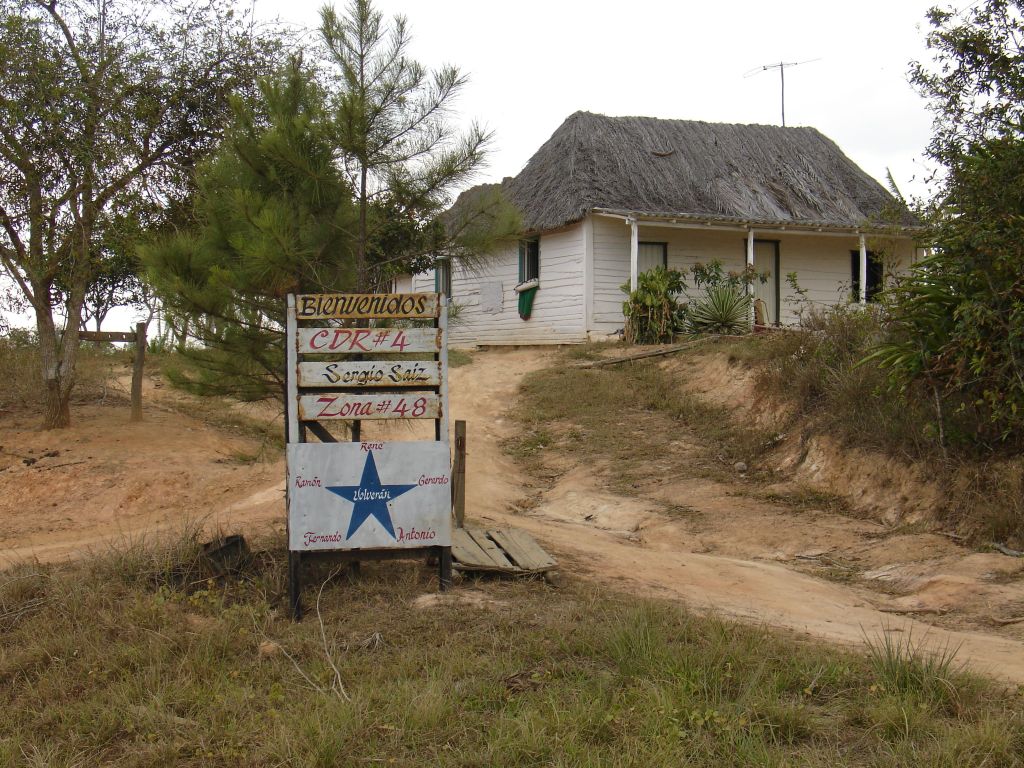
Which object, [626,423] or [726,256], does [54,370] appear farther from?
[726,256]

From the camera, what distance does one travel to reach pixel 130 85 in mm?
11258

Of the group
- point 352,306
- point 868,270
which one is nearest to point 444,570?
point 352,306

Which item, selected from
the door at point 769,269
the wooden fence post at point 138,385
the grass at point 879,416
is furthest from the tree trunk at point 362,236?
the door at point 769,269

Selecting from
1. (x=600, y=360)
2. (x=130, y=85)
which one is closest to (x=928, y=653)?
(x=130, y=85)

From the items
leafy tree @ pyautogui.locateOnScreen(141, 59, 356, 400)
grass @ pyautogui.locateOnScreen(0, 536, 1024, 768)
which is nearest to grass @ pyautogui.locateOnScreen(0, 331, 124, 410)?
leafy tree @ pyautogui.locateOnScreen(141, 59, 356, 400)

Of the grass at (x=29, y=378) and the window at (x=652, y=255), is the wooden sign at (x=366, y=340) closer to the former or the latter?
the grass at (x=29, y=378)

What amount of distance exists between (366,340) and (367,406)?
0.43 meters

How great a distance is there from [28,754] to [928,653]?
4.37 m

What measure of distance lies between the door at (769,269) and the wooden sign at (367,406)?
15.5m

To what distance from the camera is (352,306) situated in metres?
6.13

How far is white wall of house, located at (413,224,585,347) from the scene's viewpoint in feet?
63.4

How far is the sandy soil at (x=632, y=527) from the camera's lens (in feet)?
21.3

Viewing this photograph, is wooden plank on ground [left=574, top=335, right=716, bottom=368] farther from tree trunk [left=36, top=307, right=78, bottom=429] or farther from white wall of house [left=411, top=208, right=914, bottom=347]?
tree trunk [left=36, top=307, right=78, bottom=429]

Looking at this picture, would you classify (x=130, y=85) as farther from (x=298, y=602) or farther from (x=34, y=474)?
(x=298, y=602)
